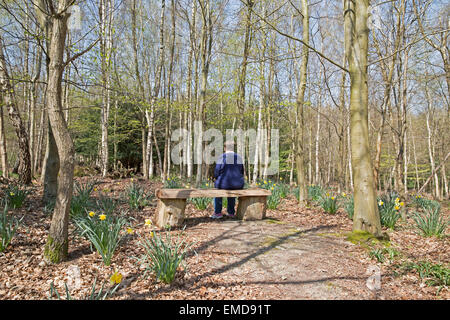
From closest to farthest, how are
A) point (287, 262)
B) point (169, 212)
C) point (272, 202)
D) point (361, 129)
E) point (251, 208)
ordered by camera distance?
1. point (287, 262)
2. point (361, 129)
3. point (169, 212)
4. point (251, 208)
5. point (272, 202)

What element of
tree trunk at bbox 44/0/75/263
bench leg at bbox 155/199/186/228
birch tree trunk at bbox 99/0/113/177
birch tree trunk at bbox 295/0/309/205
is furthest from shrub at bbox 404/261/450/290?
birch tree trunk at bbox 99/0/113/177

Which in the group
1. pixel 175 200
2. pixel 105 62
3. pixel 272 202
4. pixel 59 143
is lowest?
pixel 272 202

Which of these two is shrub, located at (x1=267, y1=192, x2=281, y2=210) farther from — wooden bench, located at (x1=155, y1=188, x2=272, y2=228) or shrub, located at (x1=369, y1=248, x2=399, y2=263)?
shrub, located at (x1=369, y1=248, x2=399, y2=263)

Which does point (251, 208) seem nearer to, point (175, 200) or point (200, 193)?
point (200, 193)

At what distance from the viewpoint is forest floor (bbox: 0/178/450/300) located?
88.2 inches

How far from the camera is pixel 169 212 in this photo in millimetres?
3908

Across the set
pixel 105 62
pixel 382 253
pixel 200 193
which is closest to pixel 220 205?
pixel 200 193

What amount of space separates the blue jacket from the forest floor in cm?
86

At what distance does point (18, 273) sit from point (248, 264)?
7.33 feet

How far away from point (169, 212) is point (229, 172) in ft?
4.42

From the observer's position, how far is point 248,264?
2773 mm
